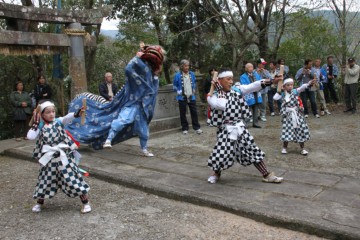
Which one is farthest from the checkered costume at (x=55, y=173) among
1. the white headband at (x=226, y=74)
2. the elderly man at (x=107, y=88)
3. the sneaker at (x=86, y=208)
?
the elderly man at (x=107, y=88)

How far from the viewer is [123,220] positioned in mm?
4094

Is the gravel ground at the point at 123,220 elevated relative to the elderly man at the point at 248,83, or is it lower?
lower

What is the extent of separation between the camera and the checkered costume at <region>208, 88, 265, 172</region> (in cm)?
473

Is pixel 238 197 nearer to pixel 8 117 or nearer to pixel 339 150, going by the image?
pixel 339 150

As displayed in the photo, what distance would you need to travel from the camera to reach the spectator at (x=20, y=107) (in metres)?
9.12

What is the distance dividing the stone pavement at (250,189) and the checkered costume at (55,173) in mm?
1099

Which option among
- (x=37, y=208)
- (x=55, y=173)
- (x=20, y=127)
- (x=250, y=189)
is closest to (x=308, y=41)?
(x=20, y=127)

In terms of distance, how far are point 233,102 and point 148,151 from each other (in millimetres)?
2685

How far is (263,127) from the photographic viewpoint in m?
9.38

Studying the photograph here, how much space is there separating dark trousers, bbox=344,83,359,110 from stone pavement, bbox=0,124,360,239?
19.6 ft

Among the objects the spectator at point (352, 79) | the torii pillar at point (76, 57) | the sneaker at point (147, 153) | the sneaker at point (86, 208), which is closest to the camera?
the sneaker at point (86, 208)

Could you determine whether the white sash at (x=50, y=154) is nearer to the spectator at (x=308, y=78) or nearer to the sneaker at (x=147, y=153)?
the sneaker at (x=147, y=153)

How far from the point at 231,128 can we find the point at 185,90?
14.2 feet

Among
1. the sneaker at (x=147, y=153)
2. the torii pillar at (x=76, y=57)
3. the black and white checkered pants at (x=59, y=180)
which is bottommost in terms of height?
the sneaker at (x=147, y=153)
